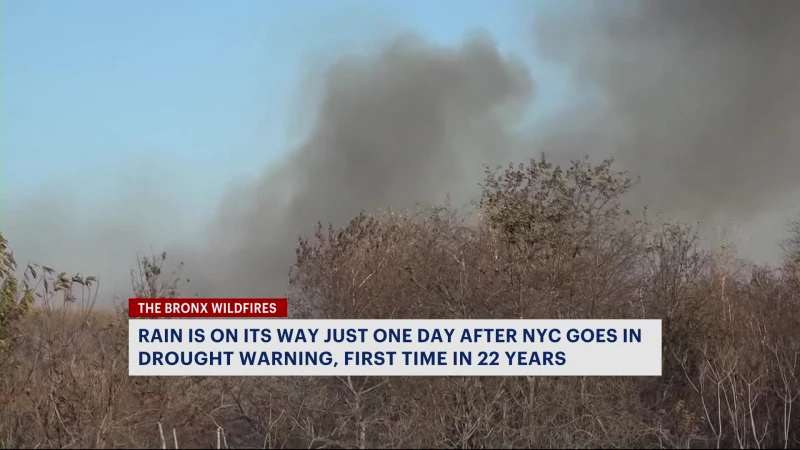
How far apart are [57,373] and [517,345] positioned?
32.4ft

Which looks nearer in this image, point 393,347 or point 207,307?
point 393,347

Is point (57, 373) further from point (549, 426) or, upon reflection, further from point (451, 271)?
point (549, 426)

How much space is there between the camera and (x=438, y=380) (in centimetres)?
A: 1616

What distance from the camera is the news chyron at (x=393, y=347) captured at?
14.4 metres

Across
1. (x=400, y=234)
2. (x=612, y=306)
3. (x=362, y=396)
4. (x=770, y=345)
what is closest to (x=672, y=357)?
(x=770, y=345)

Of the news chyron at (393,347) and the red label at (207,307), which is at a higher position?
the red label at (207,307)

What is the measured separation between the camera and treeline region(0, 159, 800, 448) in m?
16.2

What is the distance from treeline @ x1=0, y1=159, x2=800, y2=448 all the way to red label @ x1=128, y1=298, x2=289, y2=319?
0.75m

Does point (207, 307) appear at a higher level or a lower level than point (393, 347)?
higher

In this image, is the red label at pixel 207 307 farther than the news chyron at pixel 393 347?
Yes

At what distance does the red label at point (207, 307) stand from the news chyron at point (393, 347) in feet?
3.90

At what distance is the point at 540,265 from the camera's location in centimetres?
1794

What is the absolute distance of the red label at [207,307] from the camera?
16.2m

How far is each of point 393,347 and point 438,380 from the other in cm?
157
